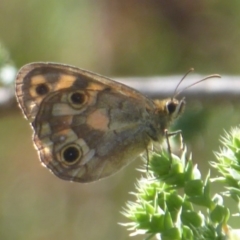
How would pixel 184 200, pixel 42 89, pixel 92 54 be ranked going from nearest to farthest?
pixel 184 200, pixel 42 89, pixel 92 54

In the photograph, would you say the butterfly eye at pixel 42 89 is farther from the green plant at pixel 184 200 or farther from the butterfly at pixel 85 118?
the green plant at pixel 184 200

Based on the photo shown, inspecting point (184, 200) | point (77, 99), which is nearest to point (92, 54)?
point (77, 99)

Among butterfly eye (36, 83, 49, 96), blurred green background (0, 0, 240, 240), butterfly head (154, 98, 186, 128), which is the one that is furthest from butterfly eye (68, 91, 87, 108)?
blurred green background (0, 0, 240, 240)

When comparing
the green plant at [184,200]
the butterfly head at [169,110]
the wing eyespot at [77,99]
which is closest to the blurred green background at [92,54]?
the butterfly head at [169,110]

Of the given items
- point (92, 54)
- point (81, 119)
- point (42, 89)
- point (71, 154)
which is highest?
point (92, 54)

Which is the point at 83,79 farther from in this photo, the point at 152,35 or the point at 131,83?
the point at 152,35

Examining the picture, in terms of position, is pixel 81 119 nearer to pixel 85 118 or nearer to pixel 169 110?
pixel 85 118

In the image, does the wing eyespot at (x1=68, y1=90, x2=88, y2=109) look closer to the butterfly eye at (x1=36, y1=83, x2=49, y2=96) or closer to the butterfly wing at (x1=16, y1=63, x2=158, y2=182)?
the butterfly wing at (x1=16, y1=63, x2=158, y2=182)

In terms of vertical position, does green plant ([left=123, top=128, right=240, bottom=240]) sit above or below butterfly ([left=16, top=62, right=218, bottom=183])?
below

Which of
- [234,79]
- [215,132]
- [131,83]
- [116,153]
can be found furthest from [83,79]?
[215,132]
